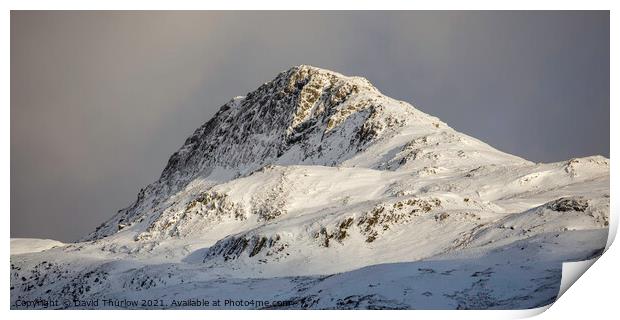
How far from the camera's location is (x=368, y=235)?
68125 millimetres

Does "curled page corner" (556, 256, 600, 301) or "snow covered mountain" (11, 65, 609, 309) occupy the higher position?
"snow covered mountain" (11, 65, 609, 309)

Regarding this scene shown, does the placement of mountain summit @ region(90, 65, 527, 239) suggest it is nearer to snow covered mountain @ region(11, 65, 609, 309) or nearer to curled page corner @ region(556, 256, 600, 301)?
snow covered mountain @ region(11, 65, 609, 309)

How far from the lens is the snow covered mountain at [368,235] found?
4978 cm

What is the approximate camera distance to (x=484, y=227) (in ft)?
208

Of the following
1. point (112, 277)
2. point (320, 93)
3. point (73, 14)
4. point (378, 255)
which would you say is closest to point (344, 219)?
point (378, 255)

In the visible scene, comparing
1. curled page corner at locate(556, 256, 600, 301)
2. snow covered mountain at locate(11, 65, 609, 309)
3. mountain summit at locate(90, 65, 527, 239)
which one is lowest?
curled page corner at locate(556, 256, 600, 301)

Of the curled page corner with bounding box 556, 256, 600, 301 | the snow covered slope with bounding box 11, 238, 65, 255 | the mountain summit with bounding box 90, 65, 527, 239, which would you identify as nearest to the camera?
the curled page corner with bounding box 556, 256, 600, 301

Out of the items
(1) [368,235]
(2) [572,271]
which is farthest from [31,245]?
(2) [572,271]

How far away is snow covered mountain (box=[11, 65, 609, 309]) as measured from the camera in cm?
4978

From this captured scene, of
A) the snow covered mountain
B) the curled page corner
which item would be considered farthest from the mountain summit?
the curled page corner

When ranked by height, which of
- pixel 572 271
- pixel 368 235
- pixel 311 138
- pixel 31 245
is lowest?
pixel 572 271

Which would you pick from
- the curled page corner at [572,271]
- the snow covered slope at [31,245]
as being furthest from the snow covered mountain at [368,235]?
the snow covered slope at [31,245]

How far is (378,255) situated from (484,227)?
7.21 meters

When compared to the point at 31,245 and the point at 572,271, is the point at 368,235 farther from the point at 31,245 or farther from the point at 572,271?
the point at 31,245
